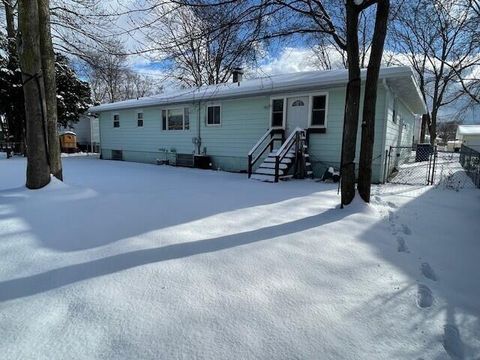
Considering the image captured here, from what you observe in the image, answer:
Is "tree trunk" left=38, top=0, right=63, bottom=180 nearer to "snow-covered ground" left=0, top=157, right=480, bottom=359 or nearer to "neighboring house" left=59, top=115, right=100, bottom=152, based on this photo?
"snow-covered ground" left=0, top=157, right=480, bottom=359

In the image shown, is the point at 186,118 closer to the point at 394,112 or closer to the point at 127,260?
the point at 394,112

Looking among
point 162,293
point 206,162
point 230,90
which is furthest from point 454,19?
point 162,293

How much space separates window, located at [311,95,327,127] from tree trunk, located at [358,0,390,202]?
178 inches

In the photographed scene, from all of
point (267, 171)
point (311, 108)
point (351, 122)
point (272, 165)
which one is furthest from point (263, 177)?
point (351, 122)

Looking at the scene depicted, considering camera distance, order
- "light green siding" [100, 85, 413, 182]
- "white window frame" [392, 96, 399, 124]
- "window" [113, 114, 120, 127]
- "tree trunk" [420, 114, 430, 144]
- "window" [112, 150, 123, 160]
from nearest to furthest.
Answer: "light green siding" [100, 85, 413, 182], "white window frame" [392, 96, 399, 124], "window" [113, 114, 120, 127], "window" [112, 150, 123, 160], "tree trunk" [420, 114, 430, 144]

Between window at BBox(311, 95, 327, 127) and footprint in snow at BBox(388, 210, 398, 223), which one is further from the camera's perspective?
window at BBox(311, 95, 327, 127)

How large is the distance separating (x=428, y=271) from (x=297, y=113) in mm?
7878

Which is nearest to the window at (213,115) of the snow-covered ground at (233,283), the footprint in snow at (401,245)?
the snow-covered ground at (233,283)

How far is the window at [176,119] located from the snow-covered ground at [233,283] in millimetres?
8937

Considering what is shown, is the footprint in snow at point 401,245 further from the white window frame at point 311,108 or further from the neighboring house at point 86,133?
the neighboring house at point 86,133

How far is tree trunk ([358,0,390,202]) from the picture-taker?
200 inches

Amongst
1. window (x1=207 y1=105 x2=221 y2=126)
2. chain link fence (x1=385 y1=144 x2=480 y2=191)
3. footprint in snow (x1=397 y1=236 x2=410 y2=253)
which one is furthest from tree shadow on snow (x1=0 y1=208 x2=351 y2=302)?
window (x1=207 y1=105 x2=221 y2=126)

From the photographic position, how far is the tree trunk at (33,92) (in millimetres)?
5434

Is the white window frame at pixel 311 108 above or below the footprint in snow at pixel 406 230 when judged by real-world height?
above
